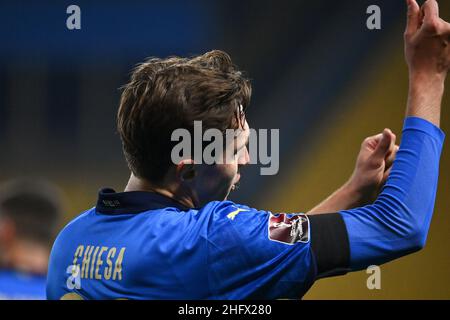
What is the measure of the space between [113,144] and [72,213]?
633 millimetres

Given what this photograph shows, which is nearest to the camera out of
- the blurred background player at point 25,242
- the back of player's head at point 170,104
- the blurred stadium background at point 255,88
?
the back of player's head at point 170,104

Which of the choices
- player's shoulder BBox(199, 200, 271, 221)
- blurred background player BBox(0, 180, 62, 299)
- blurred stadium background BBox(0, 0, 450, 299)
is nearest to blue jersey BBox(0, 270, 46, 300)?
blurred background player BBox(0, 180, 62, 299)

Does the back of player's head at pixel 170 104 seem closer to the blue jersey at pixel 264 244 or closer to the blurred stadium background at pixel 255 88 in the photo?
the blue jersey at pixel 264 244

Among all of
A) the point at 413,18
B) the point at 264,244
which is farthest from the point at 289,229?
the point at 413,18

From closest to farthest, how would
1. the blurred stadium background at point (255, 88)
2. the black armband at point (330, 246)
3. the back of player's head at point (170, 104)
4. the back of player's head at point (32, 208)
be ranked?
the black armband at point (330, 246)
the back of player's head at point (170, 104)
the back of player's head at point (32, 208)
the blurred stadium background at point (255, 88)

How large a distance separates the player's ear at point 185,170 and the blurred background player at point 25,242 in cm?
238

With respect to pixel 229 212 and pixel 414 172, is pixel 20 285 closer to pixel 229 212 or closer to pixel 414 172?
pixel 229 212

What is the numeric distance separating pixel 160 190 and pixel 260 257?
0.32m

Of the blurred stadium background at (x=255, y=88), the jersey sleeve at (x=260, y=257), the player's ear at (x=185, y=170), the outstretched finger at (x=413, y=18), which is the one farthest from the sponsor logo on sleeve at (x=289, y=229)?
the blurred stadium background at (x=255, y=88)

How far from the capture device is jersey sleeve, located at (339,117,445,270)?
1.35 metres

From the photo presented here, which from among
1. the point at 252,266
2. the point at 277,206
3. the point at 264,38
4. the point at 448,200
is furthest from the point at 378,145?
the point at 264,38

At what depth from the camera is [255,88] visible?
5340 millimetres

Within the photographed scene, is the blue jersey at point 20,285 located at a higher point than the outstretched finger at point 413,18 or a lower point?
lower

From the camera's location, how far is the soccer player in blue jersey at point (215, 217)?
1360 millimetres
